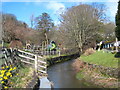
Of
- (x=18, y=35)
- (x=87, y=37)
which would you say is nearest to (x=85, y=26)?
(x=87, y=37)

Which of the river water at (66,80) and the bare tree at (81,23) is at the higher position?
the bare tree at (81,23)

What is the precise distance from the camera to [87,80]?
9844mm

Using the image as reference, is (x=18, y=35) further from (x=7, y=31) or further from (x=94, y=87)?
(x=94, y=87)

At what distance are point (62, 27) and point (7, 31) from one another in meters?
9.39

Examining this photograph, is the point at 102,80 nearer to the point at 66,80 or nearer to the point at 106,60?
the point at 66,80

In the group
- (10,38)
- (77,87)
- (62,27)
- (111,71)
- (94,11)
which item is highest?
(94,11)

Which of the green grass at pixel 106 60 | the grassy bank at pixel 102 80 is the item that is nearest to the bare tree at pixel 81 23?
the green grass at pixel 106 60

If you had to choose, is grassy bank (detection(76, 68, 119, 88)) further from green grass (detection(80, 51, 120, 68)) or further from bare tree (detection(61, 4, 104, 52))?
bare tree (detection(61, 4, 104, 52))

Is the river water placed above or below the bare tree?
below

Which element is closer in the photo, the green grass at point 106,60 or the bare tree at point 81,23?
the green grass at point 106,60

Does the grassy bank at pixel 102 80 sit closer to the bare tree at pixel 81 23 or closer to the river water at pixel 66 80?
the river water at pixel 66 80

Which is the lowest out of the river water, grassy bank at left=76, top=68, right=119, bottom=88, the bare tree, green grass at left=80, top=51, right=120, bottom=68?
the river water

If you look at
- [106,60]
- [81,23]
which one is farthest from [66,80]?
[81,23]

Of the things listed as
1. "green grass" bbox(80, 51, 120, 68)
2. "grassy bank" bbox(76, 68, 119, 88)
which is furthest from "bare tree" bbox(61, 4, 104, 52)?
"grassy bank" bbox(76, 68, 119, 88)
